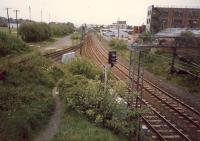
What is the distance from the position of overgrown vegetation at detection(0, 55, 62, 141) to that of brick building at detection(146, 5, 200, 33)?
205ft

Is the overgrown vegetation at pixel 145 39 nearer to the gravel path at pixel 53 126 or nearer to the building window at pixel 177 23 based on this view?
the gravel path at pixel 53 126

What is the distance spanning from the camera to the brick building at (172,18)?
79.4m

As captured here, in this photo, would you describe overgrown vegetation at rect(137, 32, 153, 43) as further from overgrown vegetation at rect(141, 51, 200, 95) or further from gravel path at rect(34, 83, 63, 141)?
gravel path at rect(34, 83, 63, 141)

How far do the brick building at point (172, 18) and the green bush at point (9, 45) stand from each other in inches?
1807

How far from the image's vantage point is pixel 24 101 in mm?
15000

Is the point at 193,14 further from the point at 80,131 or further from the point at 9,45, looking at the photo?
the point at 80,131

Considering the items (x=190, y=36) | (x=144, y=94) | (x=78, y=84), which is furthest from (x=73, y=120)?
(x=190, y=36)

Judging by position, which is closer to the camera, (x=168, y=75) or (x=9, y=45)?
(x=168, y=75)

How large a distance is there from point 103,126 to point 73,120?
1.64m

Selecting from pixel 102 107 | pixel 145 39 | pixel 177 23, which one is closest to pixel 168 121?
pixel 102 107

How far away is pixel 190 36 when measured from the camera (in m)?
37.5

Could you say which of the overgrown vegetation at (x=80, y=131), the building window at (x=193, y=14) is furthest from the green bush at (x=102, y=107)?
the building window at (x=193, y=14)

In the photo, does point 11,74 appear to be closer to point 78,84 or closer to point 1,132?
point 78,84

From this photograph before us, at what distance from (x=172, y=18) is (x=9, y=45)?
54.7 m
